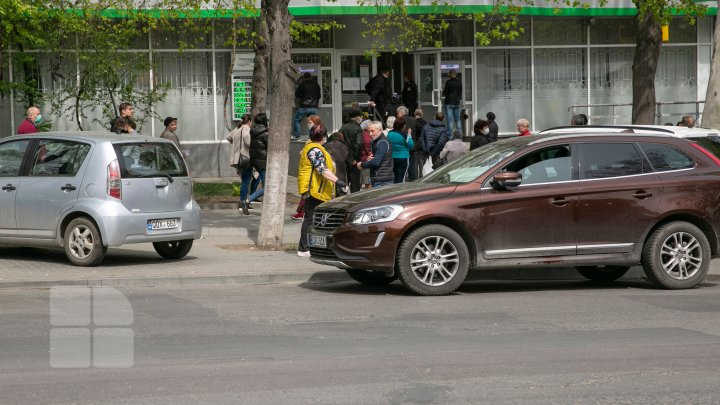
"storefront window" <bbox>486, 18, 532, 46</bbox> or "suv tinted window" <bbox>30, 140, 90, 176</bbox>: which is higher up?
"storefront window" <bbox>486, 18, 532, 46</bbox>

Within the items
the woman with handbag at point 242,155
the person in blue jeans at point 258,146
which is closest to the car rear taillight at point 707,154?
the person in blue jeans at point 258,146

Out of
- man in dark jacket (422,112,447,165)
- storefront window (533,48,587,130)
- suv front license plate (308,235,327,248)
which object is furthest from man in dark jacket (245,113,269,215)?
storefront window (533,48,587,130)

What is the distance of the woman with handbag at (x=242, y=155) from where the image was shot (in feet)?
68.2

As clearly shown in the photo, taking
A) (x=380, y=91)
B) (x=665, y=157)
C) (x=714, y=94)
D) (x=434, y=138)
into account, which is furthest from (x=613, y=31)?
(x=665, y=157)

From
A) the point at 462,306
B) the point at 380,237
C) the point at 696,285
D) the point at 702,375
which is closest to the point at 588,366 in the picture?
the point at 702,375

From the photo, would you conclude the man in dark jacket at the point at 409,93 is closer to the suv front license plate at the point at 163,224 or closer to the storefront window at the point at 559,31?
the storefront window at the point at 559,31

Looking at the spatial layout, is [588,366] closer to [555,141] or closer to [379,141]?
[555,141]

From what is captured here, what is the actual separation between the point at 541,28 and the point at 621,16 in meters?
2.07

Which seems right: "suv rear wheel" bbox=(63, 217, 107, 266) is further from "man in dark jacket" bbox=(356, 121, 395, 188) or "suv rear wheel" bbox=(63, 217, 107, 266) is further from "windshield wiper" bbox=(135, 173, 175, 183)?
"man in dark jacket" bbox=(356, 121, 395, 188)

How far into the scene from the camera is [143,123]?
89.2 ft

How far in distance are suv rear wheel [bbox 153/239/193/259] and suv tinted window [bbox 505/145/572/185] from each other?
15.9 ft

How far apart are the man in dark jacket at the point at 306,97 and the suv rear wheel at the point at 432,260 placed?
54.5ft

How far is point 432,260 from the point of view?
11773 mm

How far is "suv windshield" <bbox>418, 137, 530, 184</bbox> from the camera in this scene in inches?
482
